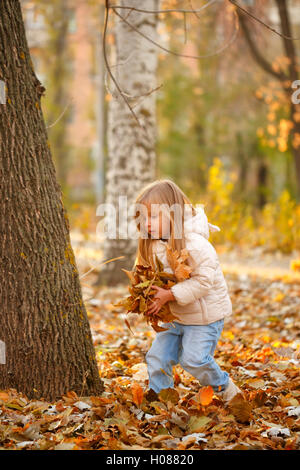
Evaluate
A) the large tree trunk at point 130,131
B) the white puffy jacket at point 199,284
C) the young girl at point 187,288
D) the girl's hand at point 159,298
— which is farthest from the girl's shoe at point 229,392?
the large tree trunk at point 130,131

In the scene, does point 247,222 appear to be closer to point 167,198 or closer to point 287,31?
point 287,31

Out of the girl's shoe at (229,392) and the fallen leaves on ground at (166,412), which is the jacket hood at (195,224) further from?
the girl's shoe at (229,392)

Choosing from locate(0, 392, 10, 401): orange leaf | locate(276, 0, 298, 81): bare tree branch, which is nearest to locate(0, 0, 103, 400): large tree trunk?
locate(0, 392, 10, 401): orange leaf

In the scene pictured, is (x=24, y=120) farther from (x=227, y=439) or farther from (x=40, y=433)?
(x=227, y=439)

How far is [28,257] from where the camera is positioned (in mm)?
2922

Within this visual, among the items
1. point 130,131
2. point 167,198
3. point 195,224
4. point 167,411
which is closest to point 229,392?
point 167,411

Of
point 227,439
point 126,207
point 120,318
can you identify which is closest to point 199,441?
point 227,439

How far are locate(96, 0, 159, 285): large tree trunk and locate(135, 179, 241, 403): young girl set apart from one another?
3.64 meters

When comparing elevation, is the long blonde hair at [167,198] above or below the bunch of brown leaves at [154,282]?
above

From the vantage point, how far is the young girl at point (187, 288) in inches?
114

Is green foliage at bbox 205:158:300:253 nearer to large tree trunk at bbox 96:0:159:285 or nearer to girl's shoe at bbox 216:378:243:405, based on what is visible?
large tree trunk at bbox 96:0:159:285

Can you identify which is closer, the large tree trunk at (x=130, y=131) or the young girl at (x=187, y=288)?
the young girl at (x=187, y=288)

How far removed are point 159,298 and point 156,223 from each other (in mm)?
407

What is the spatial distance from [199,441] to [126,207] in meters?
4.49
